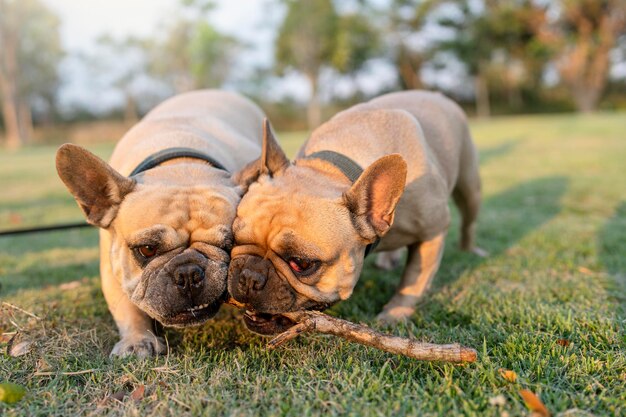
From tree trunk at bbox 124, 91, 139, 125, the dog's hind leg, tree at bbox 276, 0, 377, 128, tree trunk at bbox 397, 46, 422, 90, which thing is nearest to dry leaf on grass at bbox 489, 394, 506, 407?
the dog's hind leg

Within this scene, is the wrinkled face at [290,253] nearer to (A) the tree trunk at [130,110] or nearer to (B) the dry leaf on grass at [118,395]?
(B) the dry leaf on grass at [118,395]

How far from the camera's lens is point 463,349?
215cm

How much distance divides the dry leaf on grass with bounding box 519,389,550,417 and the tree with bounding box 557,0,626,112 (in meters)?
37.8

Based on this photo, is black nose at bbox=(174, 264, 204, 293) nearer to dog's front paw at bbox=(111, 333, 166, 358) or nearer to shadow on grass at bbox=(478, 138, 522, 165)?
dog's front paw at bbox=(111, 333, 166, 358)

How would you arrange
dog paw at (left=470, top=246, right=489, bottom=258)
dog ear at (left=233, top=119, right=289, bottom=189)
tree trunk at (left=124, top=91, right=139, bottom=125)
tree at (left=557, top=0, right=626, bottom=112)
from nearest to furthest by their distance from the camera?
dog ear at (left=233, top=119, right=289, bottom=189), dog paw at (left=470, top=246, right=489, bottom=258), tree at (left=557, top=0, right=626, bottom=112), tree trunk at (left=124, top=91, right=139, bottom=125)

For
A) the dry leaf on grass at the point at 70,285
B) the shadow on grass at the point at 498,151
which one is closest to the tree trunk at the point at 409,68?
the shadow on grass at the point at 498,151

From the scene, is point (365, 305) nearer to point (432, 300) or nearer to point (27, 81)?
point (432, 300)

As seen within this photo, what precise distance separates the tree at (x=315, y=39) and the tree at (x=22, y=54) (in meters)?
17.0

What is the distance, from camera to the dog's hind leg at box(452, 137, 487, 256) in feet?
15.0

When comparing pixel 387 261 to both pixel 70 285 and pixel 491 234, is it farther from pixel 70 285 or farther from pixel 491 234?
pixel 70 285

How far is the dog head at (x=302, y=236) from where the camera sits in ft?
8.52

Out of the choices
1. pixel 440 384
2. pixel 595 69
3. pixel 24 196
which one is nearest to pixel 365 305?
pixel 440 384

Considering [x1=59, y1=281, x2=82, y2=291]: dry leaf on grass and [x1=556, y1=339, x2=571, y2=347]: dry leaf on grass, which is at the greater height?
[x1=556, y1=339, x2=571, y2=347]: dry leaf on grass

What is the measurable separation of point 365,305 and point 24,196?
9.05m
